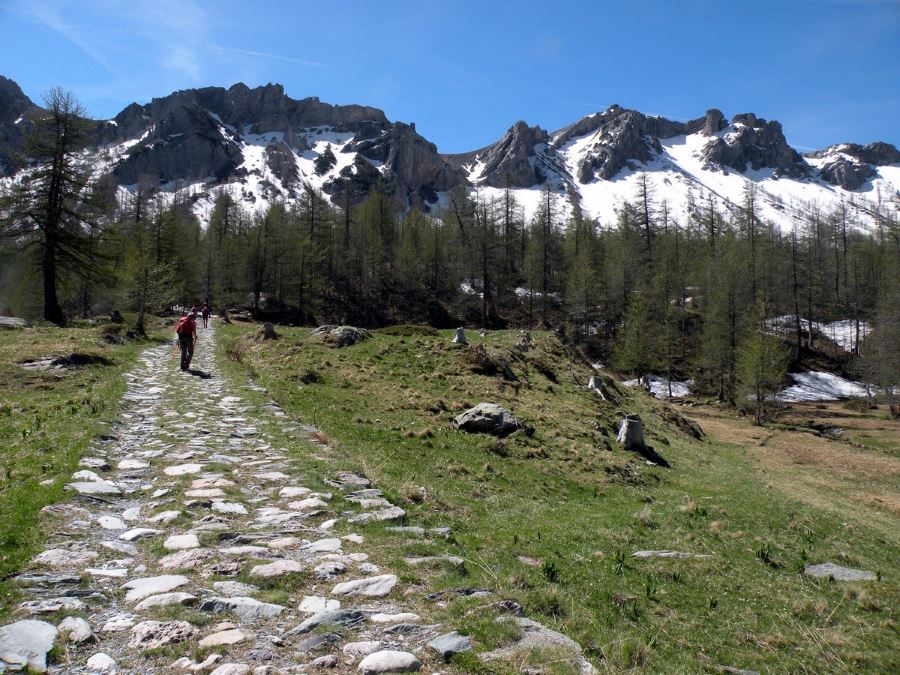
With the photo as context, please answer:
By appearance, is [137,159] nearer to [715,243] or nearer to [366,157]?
[366,157]

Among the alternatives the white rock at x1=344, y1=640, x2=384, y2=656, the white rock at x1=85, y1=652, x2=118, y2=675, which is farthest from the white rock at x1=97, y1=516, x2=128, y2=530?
the white rock at x1=344, y1=640, x2=384, y2=656

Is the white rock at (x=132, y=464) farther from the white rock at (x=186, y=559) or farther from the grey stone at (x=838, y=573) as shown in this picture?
the grey stone at (x=838, y=573)

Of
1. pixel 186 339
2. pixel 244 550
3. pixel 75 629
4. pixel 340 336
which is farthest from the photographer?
pixel 340 336

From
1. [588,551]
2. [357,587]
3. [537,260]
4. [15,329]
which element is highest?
[537,260]

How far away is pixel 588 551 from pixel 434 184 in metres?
198

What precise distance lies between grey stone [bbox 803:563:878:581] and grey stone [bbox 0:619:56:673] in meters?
9.01

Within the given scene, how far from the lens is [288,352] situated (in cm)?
2405

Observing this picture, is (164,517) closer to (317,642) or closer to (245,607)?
(245,607)

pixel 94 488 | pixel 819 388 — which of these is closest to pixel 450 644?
pixel 94 488

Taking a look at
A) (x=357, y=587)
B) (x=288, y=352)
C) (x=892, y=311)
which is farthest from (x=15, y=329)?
(x=892, y=311)

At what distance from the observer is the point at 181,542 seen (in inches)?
228

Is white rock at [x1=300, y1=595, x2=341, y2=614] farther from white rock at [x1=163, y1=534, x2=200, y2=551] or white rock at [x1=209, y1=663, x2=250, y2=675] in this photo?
white rock at [x1=163, y1=534, x2=200, y2=551]

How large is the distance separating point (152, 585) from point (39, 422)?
780cm

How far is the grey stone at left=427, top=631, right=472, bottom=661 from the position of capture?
152 inches
